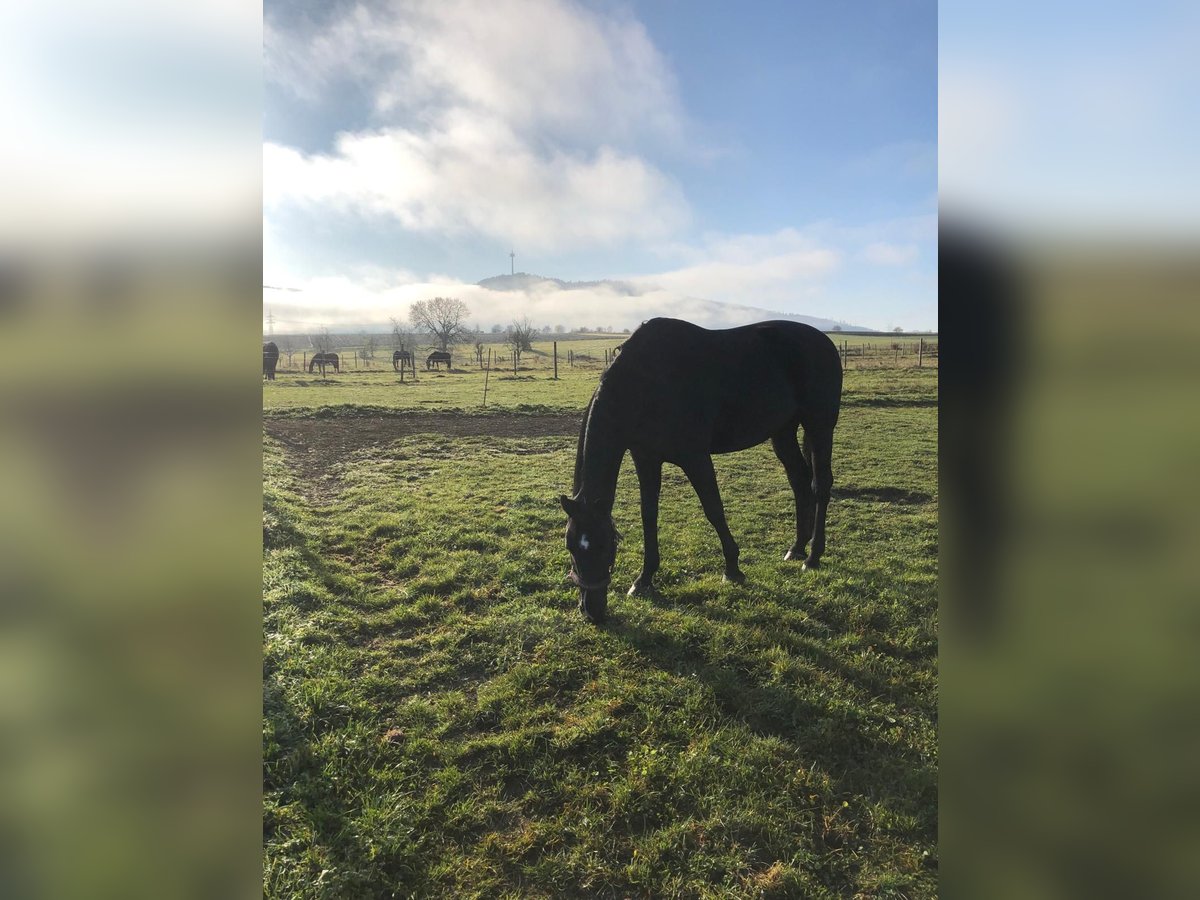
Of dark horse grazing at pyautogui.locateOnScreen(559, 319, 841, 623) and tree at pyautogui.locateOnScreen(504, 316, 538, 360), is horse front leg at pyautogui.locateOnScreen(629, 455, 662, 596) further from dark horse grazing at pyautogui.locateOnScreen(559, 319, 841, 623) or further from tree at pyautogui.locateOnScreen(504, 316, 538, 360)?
tree at pyautogui.locateOnScreen(504, 316, 538, 360)

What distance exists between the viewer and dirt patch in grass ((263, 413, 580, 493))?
43.6 feet

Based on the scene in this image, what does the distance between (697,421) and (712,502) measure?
0.83m

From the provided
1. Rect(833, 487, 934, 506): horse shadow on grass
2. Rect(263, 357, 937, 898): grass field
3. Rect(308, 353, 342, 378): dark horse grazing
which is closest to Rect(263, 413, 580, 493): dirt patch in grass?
Rect(263, 357, 937, 898): grass field

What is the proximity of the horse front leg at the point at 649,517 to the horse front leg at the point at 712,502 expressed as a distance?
0.38m

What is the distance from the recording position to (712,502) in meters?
5.70

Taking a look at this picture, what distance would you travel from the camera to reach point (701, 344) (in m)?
5.69

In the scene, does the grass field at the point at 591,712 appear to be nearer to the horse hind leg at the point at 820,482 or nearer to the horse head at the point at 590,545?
the horse hind leg at the point at 820,482

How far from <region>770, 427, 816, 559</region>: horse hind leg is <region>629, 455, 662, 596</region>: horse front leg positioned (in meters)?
1.72

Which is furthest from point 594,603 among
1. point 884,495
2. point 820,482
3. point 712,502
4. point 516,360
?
point 516,360

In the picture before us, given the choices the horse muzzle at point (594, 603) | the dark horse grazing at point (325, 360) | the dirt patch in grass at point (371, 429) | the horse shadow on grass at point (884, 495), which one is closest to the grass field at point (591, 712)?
the horse muzzle at point (594, 603)

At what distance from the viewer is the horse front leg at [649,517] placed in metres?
5.82
